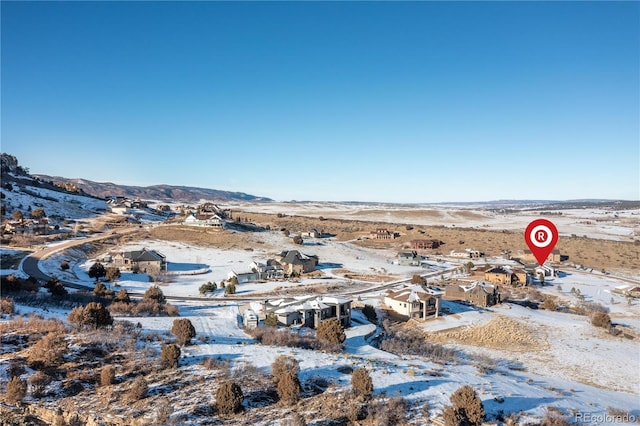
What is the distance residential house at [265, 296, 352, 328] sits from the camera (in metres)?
31.3

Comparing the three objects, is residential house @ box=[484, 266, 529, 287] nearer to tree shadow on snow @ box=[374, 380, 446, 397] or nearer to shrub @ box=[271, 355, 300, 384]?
tree shadow on snow @ box=[374, 380, 446, 397]

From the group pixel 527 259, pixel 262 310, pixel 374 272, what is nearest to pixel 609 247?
pixel 527 259

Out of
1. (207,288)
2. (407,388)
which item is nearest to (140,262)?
(207,288)

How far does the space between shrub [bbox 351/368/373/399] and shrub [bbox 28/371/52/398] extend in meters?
11.7

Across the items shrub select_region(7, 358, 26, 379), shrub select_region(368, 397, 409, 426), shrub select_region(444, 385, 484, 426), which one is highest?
shrub select_region(7, 358, 26, 379)

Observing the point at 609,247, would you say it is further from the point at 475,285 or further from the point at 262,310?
the point at 262,310

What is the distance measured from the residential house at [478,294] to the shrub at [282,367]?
29.8 meters

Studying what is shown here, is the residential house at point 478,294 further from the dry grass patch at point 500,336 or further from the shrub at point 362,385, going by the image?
the shrub at point 362,385

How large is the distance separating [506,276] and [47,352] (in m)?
52.0

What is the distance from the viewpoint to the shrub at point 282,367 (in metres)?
16.2

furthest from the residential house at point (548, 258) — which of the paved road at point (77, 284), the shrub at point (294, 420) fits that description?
the shrub at point (294, 420)

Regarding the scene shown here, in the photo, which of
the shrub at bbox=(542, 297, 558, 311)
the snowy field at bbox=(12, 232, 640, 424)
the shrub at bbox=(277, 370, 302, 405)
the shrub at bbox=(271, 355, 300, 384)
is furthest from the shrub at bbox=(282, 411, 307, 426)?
the shrub at bbox=(542, 297, 558, 311)

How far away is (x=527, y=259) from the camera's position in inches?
2719

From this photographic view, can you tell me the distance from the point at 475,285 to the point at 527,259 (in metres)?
33.4
